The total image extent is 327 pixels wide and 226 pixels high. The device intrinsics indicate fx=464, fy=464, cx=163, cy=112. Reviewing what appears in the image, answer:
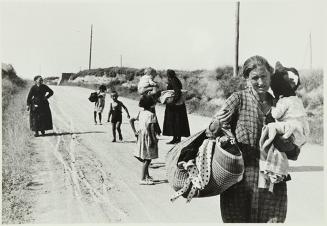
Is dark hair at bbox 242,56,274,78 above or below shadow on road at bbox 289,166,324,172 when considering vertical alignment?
above

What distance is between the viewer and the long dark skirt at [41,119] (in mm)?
8423

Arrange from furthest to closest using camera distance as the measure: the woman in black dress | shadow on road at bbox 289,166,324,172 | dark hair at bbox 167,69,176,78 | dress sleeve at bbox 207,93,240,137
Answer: the woman in black dress
dark hair at bbox 167,69,176,78
shadow on road at bbox 289,166,324,172
dress sleeve at bbox 207,93,240,137

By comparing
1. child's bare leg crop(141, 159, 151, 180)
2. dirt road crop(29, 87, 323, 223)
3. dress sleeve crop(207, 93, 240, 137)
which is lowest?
dirt road crop(29, 87, 323, 223)

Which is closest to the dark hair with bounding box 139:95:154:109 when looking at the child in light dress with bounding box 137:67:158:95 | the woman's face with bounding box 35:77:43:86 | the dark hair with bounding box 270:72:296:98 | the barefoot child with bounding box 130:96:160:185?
the barefoot child with bounding box 130:96:160:185

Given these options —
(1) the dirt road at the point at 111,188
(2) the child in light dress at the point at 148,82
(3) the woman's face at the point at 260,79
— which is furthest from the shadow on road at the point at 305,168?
(3) the woman's face at the point at 260,79

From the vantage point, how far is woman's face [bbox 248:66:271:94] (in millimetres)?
3545

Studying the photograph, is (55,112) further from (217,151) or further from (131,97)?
(217,151)

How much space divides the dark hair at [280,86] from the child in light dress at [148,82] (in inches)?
79.9

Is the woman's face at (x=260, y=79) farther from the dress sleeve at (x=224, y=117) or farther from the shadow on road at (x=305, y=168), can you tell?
the shadow on road at (x=305, y=168)

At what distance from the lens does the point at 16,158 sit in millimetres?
7055

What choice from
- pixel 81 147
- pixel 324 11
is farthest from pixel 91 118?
pixel 324 11

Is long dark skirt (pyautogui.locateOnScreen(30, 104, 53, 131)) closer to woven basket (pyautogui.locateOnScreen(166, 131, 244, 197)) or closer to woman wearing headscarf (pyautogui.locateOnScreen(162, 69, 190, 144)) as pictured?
woman wearing headscarf (pyautogui.locateOnScreen(162, 69, 190, 144))

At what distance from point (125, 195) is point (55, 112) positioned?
598cm

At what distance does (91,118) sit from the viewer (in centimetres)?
1108
